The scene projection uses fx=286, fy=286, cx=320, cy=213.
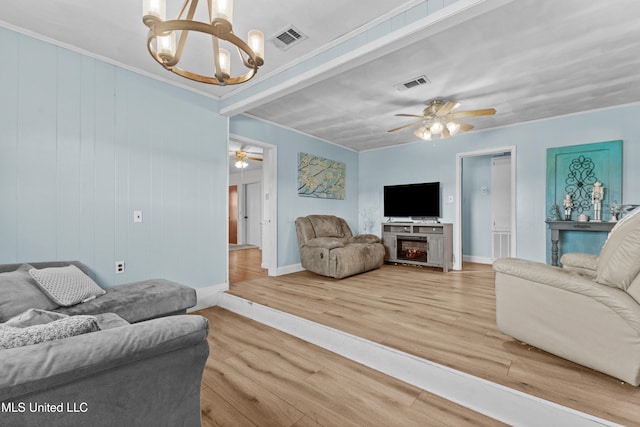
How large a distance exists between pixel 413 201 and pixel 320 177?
1896mm

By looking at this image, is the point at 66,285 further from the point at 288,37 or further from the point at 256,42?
the point at 288,37

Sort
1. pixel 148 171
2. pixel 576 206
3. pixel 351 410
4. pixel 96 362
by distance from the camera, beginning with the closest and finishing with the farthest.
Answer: pixel 96 362
pixel 351 410
pixel 148 171
pixel 576 206

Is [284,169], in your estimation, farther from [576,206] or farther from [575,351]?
[576,206]

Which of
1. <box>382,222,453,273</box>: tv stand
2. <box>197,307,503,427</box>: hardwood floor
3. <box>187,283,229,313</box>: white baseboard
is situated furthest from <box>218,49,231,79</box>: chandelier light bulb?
<box>382,222,453,273</box>: tv stand

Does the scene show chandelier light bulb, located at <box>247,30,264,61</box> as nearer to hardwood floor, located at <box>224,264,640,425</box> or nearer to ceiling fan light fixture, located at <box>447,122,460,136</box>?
hardwood floor, located at <box>224,264,640,425</box>

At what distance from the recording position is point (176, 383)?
104 cm

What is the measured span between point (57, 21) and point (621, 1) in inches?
164

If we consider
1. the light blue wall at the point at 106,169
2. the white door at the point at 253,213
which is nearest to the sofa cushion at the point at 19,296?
the light blue wall at the point at 106,169

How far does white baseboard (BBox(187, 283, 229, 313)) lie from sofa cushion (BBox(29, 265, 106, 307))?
1162 millimetres

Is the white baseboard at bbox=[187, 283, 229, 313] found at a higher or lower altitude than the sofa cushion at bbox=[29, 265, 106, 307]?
lower

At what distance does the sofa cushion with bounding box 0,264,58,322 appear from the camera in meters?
1.71

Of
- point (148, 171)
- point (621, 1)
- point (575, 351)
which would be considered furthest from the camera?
point (148, 171)

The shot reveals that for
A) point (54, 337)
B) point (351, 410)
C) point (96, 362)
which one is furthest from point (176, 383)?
point (351, 410)

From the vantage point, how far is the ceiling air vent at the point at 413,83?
312cm
